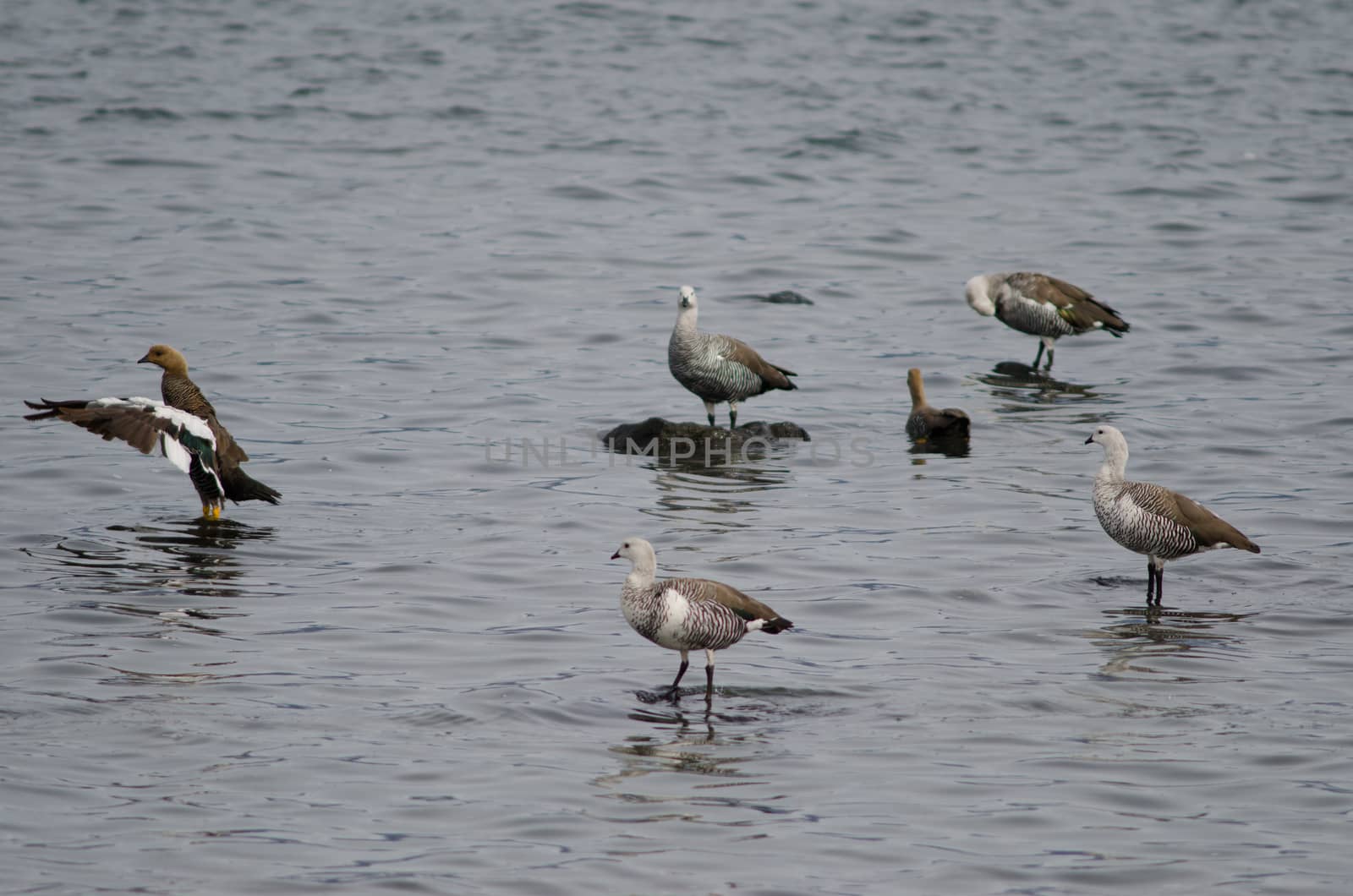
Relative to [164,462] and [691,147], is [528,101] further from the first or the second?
[164,462]

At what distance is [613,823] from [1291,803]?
3.83 metres

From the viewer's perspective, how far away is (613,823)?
8508mm

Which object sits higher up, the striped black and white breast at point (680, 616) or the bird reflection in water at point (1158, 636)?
the striped black and white breast at point (680, 616)

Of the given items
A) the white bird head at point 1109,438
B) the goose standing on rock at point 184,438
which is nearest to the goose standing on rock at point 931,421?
the white bird head at point 1109,438

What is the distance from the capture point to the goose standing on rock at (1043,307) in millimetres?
21219

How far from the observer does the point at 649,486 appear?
1603 cm

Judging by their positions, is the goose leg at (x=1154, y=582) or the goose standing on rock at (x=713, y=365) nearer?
the goose leg at (x=1154, y=582)

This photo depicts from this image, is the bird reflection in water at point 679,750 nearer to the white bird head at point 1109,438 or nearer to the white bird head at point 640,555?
the white bird head at point 640,555

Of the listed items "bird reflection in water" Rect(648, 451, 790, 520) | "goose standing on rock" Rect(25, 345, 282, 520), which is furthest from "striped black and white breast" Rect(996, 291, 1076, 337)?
"goose standing on rock" Rect(25, 345, 282, 520)

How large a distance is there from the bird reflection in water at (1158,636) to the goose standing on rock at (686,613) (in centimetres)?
250

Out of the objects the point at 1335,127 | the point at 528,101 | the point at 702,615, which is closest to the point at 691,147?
the point at 528,101

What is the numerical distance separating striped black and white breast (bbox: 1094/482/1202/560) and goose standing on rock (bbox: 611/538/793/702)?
3.40 m

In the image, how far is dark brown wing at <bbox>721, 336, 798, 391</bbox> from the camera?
1769cm

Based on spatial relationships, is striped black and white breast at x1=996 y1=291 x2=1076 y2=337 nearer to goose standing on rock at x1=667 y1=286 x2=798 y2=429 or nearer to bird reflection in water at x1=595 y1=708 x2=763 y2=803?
goose standing on rock at x1=667 y1=286 x2=798 y2=429
